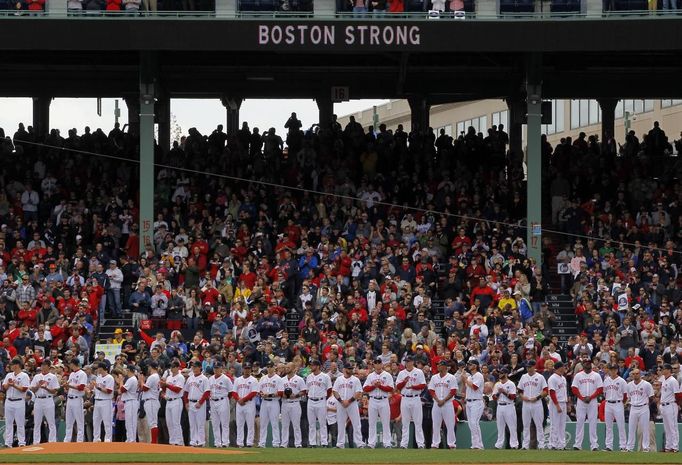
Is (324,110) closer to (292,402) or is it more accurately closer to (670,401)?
(292,402)

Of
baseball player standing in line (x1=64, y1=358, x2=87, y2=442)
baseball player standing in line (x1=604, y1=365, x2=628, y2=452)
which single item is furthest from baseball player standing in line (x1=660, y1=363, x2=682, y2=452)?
baseball player standing in line (x1=64, y1=358, x2=87, y2=442)

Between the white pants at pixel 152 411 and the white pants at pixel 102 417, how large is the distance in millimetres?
630

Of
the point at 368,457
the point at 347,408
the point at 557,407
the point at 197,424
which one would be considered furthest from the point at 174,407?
the point at 557,407

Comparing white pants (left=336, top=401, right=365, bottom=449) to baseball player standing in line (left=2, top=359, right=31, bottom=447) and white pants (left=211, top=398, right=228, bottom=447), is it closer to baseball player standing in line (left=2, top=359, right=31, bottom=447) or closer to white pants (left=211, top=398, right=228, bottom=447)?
white pants (left=211, top=398, right=228, bottom=447)

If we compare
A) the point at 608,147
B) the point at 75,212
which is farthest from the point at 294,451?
the point at 608,147

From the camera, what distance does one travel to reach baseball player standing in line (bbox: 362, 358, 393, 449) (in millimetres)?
24984

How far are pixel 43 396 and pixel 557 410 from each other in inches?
350

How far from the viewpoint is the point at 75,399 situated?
25594 mm

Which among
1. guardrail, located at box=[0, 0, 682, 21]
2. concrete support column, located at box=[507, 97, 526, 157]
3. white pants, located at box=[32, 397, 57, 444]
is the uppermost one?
guardrail, located at box=[0, 0, 682, 21]

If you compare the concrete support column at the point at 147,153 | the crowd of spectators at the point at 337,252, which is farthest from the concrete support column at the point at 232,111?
the concrete support column at the point at 147,153

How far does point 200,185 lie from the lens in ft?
111

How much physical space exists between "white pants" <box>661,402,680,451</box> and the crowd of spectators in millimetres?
648

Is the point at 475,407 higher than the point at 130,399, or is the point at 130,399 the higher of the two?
the point at 130,399

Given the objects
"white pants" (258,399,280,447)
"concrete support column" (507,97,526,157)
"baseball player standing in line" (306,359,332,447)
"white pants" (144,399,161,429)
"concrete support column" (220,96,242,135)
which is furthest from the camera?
"concrete support column" (220,96,242,135)
